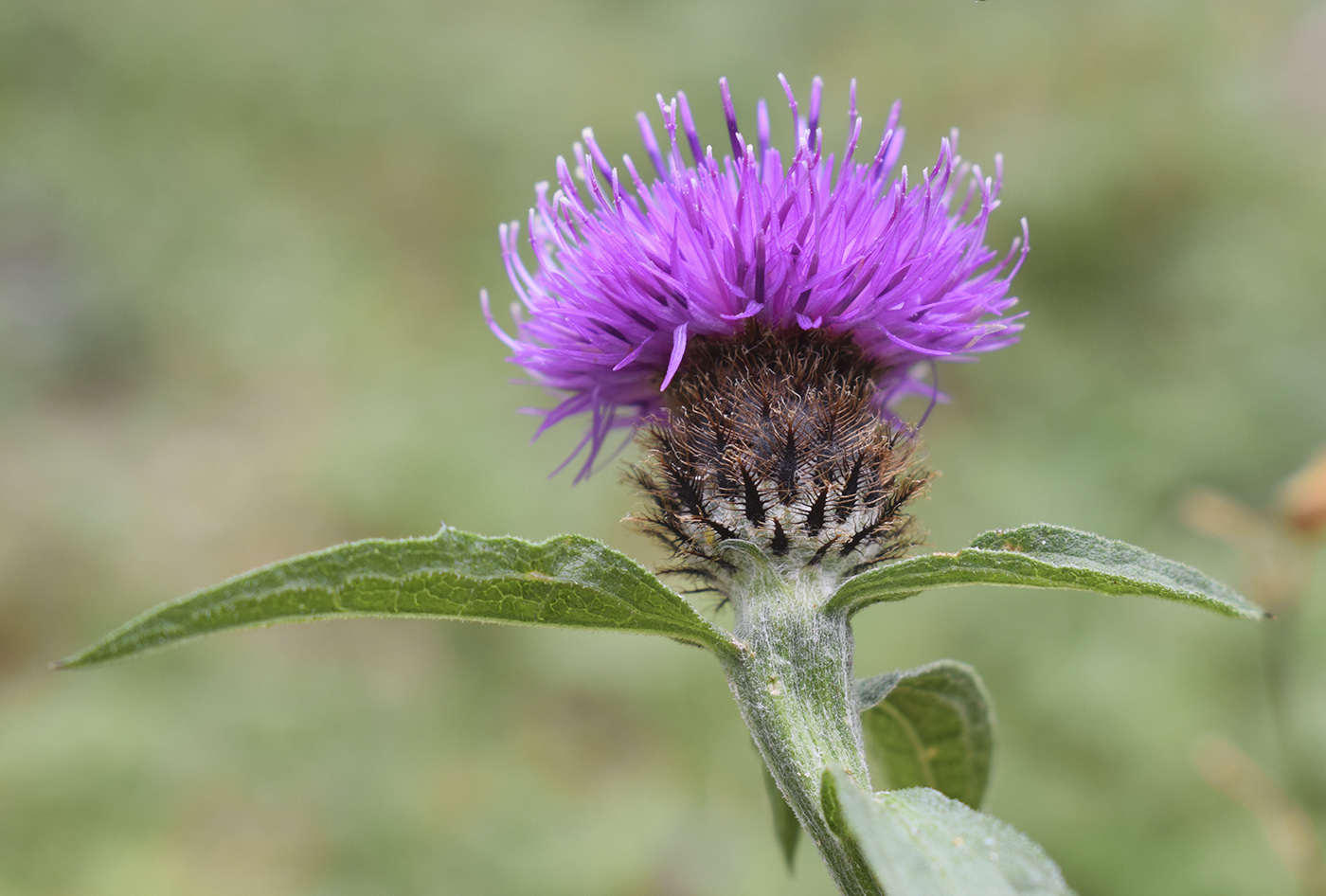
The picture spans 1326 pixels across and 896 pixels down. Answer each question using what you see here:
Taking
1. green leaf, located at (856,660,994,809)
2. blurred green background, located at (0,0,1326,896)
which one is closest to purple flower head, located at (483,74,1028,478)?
green leaf, located at (856,660,994,809)

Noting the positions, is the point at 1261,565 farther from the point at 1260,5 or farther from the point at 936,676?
the point at 1260,5

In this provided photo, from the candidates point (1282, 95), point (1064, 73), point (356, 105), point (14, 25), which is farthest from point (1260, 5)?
point (14, 25)

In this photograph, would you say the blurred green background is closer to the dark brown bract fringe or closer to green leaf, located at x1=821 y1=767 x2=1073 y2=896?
the dark brown bract fringe

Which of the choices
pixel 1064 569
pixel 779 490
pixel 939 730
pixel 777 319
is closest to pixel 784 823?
pixel 939 730

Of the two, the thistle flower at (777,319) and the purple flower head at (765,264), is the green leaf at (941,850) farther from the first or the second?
the purple flower head at (765,264)

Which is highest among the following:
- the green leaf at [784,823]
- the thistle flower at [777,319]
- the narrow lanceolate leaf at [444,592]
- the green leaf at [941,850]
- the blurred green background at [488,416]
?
the blurred green background at [488,416]

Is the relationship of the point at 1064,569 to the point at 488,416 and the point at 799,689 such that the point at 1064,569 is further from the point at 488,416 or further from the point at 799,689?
the point at 488,416

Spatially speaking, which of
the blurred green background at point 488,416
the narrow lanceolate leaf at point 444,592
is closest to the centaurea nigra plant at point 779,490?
the narrow lanceolate leaf at point 444,592
